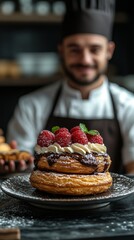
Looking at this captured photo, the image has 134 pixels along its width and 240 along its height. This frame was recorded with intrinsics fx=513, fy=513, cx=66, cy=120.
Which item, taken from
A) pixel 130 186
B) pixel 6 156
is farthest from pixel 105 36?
pixel 130 186

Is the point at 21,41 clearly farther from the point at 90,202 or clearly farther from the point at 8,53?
the point at 90,202

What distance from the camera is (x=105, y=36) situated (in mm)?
2902

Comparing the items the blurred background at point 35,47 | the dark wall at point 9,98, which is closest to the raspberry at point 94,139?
the blurred background at point 35,47

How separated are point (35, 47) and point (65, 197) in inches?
131

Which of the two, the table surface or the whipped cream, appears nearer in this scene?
the table surface

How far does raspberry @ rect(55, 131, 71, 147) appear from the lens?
1509 millimetres

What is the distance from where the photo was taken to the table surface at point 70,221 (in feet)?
4.04

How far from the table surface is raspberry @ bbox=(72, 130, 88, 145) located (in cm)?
20

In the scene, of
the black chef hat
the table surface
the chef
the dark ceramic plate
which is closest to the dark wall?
the chef

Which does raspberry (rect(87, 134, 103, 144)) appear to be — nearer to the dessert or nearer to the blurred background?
the dessert

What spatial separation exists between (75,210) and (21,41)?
3.37 metres

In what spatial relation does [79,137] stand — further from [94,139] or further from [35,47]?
[35,47]

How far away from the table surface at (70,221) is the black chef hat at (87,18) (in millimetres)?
1492

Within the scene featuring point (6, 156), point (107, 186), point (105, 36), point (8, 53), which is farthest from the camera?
point (8, 53)
